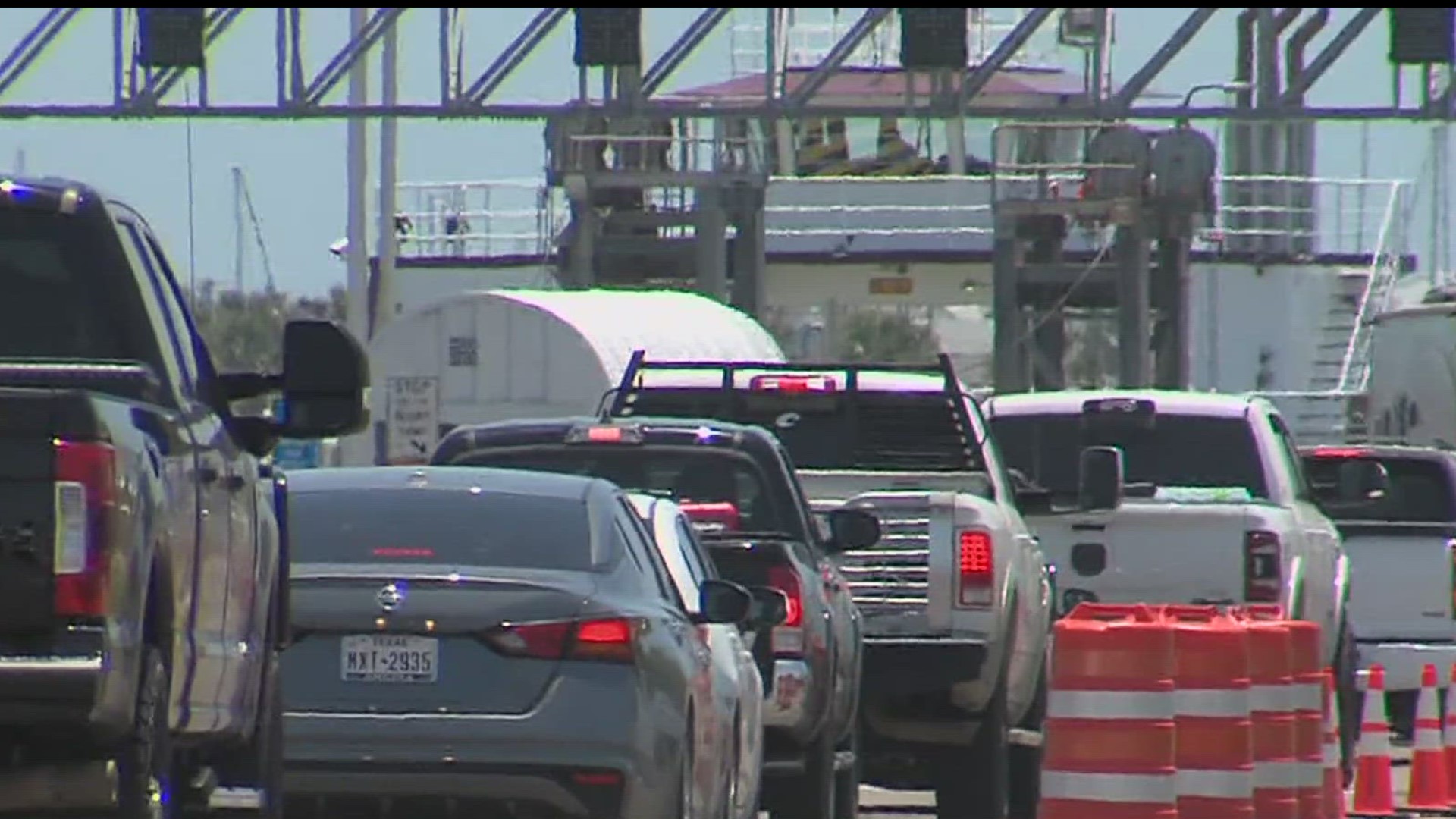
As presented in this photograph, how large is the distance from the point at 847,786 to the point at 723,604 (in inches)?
132

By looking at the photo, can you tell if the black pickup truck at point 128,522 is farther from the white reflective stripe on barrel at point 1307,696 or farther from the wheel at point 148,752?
the white reflective stripe on barrel at point 1307,696

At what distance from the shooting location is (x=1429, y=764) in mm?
19578

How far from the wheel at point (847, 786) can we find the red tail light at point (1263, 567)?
3556 mm

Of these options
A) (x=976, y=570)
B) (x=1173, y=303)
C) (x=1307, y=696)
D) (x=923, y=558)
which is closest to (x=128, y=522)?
(x=1307, y=696)

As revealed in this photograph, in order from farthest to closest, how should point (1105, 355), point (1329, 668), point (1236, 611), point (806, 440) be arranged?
point (1105, 355)
point (1329, 668)
point (806, 440)
point (1236, 611)

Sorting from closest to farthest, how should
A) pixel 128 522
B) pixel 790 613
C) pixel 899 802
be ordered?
pixel 128 522
pixel 790 613
pixel 899 802

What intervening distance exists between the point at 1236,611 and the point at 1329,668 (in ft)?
17.3

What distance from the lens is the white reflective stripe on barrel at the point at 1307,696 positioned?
47.5 ft

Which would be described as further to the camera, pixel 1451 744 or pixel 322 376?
pixel 1451 744

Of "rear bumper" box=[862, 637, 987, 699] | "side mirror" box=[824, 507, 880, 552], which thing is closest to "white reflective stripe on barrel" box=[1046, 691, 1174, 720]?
"side mirror" box=[824, 507, 880, 552]

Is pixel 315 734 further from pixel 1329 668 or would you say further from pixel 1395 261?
pixel 1395 261

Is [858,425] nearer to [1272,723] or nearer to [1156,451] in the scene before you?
[1156,451]

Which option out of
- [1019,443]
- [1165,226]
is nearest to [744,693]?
[1019,443]

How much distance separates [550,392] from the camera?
37469 mm
